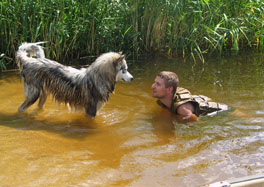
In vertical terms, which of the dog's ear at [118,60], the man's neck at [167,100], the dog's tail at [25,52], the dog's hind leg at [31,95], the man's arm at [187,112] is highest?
the dog's tail at [25,52]

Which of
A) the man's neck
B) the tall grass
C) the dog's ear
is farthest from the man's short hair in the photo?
the tall grass

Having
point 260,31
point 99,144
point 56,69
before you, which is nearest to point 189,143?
point 99,144

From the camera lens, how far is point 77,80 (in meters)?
5.29

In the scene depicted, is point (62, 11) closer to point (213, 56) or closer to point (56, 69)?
point (56, 69)

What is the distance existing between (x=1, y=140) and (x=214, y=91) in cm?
415

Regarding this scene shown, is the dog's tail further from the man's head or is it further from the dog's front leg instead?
the man's head

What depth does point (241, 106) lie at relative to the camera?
228 inches

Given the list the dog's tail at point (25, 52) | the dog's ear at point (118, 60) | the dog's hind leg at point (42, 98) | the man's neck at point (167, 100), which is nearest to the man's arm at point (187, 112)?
the man's neck at point (167, 100)

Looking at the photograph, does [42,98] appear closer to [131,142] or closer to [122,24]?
[131,142]

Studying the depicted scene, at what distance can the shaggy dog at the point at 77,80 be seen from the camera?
5152 millimetres

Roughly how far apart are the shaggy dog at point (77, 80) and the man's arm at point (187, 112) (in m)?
0.96

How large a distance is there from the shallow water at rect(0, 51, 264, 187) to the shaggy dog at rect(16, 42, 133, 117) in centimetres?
32

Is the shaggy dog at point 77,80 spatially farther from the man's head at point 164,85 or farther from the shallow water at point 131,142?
the man's head at point 164,85

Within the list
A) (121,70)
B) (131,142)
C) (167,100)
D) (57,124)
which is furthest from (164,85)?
(57,124)
